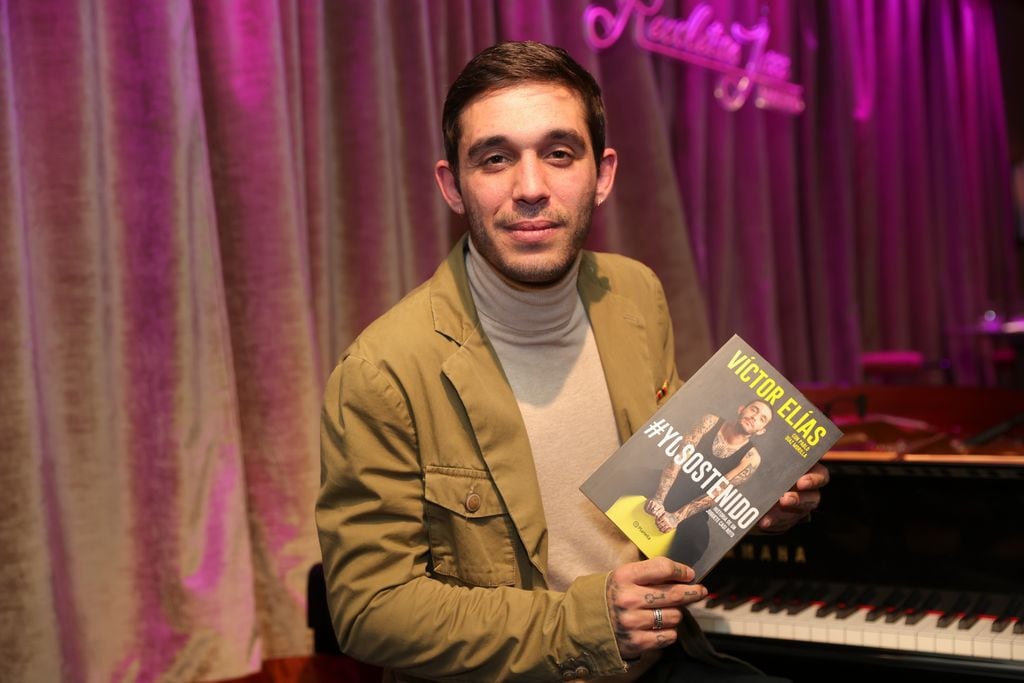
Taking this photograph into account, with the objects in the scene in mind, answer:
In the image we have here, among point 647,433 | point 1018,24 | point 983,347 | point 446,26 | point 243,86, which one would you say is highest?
point 1018,24

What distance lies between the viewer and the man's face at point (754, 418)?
1676 mm

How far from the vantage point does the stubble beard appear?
1.79 metres

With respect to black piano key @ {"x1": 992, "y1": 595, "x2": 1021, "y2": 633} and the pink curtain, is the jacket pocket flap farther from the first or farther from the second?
the pink curtain

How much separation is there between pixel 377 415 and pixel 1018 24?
8143mm

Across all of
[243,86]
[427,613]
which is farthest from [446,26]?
[427,613]

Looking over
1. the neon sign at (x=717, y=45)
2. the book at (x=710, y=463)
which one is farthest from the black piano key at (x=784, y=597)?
the neon sign at (x=717, y=45)

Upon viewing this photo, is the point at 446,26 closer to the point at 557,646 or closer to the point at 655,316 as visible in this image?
the point at 655,316

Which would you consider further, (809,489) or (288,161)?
(288,161)

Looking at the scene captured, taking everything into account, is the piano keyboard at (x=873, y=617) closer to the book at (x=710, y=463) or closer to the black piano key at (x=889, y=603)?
the black piano key at (x=889, y=603)

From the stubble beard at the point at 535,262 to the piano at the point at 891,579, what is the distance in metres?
0.75

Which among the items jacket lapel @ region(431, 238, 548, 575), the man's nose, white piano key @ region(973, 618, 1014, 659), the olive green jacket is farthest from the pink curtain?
white piano key @ region(973, 618, 1014, 659)

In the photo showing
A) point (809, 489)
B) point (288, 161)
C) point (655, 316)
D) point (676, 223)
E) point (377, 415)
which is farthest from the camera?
point (676, 223)

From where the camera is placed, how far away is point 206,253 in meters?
2.72

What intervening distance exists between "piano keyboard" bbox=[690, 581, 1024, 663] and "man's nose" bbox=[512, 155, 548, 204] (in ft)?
3.17
